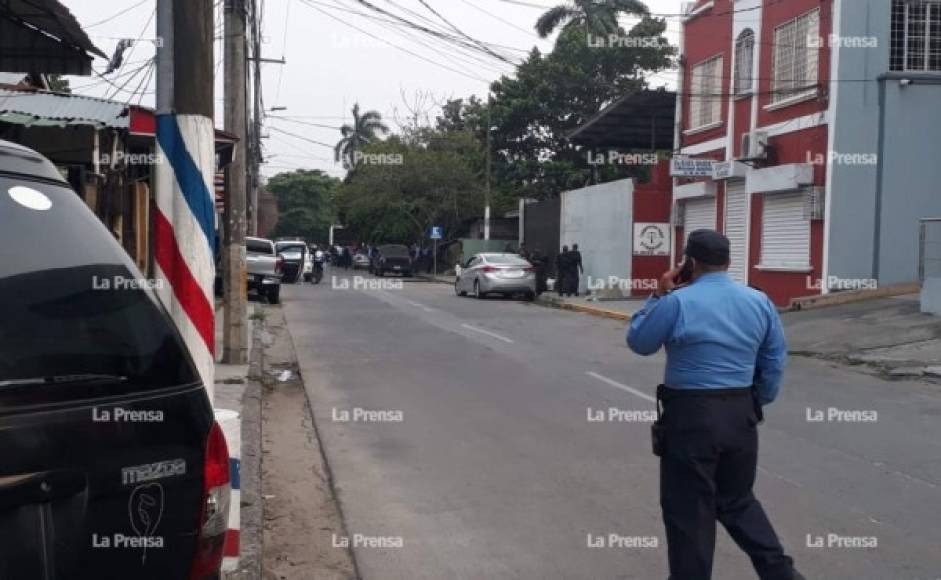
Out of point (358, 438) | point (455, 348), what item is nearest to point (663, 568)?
point (358, 438)

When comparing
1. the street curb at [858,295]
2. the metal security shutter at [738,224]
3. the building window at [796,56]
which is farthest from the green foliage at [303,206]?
the street curb at [858,295]

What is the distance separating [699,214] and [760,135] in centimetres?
434

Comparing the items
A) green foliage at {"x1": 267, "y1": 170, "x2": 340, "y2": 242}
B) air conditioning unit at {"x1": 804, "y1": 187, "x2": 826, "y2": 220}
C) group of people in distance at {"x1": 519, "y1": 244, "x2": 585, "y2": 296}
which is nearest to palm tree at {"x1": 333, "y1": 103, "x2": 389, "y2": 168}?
green foliage at {"x1": 267, "y1": 170, "x2": 340, "y2": 242}

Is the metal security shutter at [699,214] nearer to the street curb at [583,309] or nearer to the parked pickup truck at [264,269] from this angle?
the street curb at [583,309]

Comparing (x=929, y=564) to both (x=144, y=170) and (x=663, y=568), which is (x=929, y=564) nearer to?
(x=663, y=568)

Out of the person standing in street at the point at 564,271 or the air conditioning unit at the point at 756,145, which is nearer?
the air conditioning unit at the point at 756,145

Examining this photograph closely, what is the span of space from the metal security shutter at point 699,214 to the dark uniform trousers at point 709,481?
2083 cm

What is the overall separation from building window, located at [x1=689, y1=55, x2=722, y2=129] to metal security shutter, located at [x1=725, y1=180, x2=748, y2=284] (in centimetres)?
214

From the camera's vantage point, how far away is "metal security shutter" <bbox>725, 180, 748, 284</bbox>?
2275cm

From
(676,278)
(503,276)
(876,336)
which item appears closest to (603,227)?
(503,276)

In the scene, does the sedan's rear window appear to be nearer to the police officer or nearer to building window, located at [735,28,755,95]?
building window, located at [735,28,755,95]

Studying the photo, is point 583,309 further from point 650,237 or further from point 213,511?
point 213,511

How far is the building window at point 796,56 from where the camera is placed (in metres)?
20.0

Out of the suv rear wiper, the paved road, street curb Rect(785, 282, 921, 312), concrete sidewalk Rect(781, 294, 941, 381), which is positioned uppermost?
the suv rear wiper
